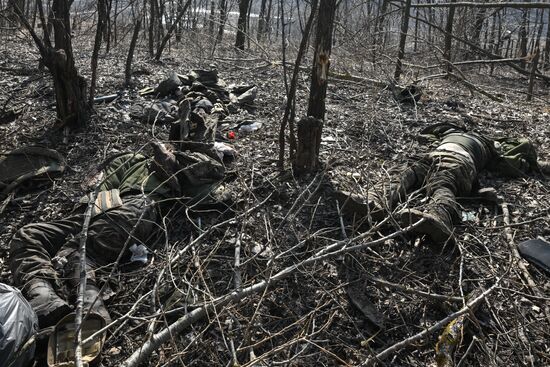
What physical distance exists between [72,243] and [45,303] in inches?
23.6

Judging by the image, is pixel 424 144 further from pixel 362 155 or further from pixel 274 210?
pixel 274 210

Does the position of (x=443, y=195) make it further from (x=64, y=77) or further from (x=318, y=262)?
(x=64, y=77)

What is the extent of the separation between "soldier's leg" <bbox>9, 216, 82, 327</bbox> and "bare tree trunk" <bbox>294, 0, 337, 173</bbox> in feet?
6.17

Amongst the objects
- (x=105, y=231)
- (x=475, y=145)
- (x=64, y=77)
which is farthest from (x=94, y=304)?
(x=475, y=145)

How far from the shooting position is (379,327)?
8.50ft

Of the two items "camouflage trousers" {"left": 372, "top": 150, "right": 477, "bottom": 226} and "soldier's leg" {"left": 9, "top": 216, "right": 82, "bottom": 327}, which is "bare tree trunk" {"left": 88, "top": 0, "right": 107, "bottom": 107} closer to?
"soldier's leg" {"left": 9, "top": 216, "right": 82, "bottom": 327}

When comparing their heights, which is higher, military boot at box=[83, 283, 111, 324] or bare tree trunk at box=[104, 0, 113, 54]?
bare tree trunk at box=[104, 0, 113, 54]

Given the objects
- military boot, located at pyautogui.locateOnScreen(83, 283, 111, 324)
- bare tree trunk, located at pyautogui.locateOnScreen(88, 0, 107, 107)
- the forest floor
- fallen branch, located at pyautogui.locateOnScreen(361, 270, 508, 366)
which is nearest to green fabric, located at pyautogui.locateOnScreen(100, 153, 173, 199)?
the forest floor

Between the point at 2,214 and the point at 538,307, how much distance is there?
12.5ft

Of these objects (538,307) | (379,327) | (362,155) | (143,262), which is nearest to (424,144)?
(362,155)

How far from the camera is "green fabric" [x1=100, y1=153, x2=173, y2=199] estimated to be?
3.44 m

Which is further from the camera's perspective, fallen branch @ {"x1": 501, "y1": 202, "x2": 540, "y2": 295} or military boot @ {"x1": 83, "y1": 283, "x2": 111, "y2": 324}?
fallen branch @ {"x1": 501, "y1": 202, "x2": 540, "y2": 295}

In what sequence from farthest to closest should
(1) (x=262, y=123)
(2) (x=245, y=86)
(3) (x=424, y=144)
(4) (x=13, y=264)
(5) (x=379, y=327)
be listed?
(2) (x=245, y=86), (1) (x=262, y=123), (3) (x=424, y=144), (4) (x=13, y=264), (5) (x=379, y=327)

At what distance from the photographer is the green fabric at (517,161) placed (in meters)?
4.16
